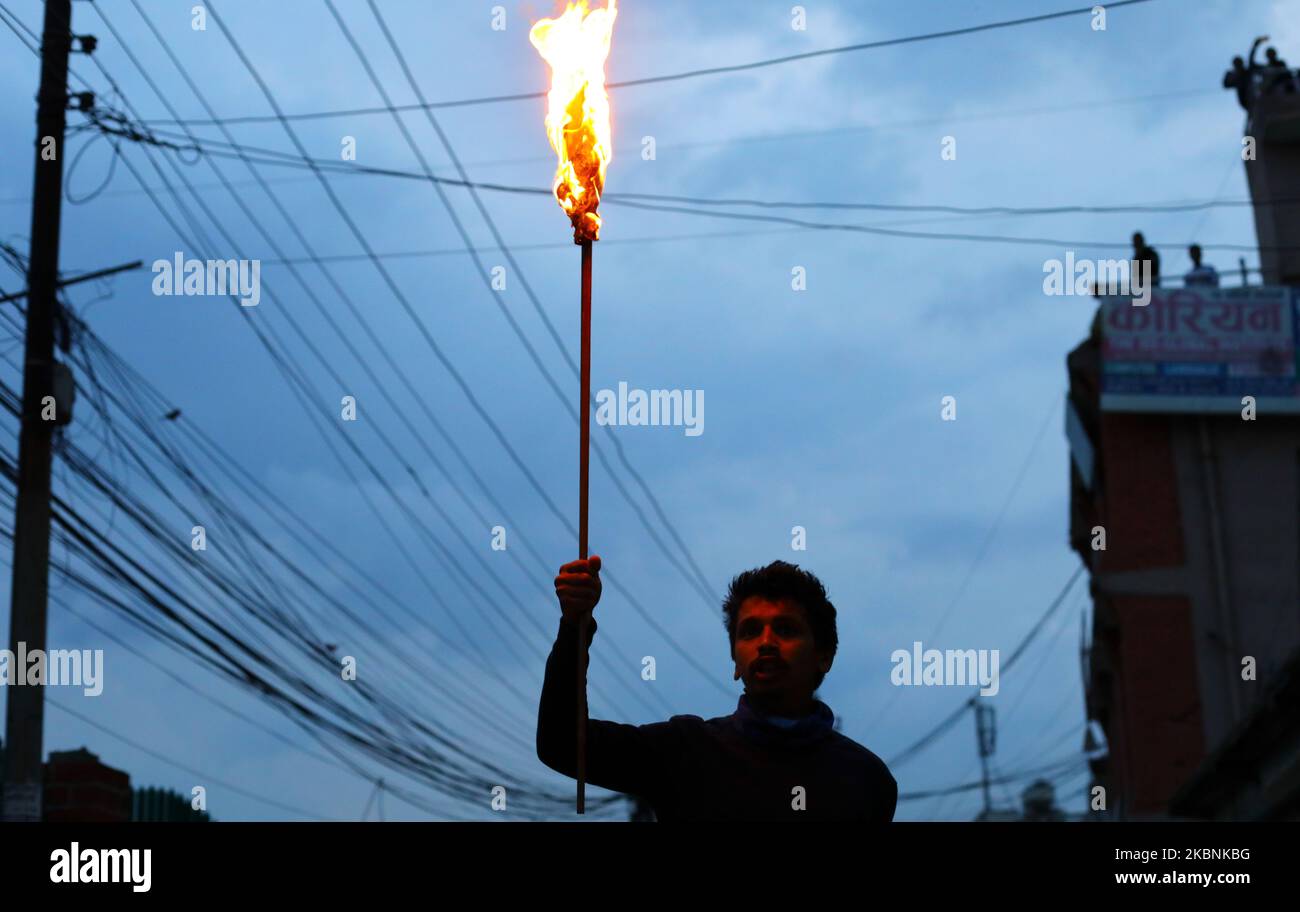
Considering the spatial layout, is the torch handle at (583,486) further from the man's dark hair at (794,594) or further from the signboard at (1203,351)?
the signboard at (1203,351)

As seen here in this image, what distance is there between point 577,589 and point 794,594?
2.34 feet

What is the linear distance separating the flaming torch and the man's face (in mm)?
510

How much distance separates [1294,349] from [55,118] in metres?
24.6

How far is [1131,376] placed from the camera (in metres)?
32.0

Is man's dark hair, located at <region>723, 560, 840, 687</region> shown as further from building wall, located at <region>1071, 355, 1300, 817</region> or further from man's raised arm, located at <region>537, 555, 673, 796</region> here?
building wall, located at <region>1071, 355, 1300, 817</region>

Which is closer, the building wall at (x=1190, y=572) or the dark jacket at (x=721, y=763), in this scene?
the dark jacket at (x=721, y=763)

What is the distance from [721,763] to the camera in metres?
4.71

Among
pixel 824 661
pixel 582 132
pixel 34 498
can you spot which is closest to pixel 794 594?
pixel 824 661

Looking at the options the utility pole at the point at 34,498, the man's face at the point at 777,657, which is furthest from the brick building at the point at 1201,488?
the man's face at the point at 777,657

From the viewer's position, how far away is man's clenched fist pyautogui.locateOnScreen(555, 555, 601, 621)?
4.61 m

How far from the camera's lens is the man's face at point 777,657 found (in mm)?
4781
